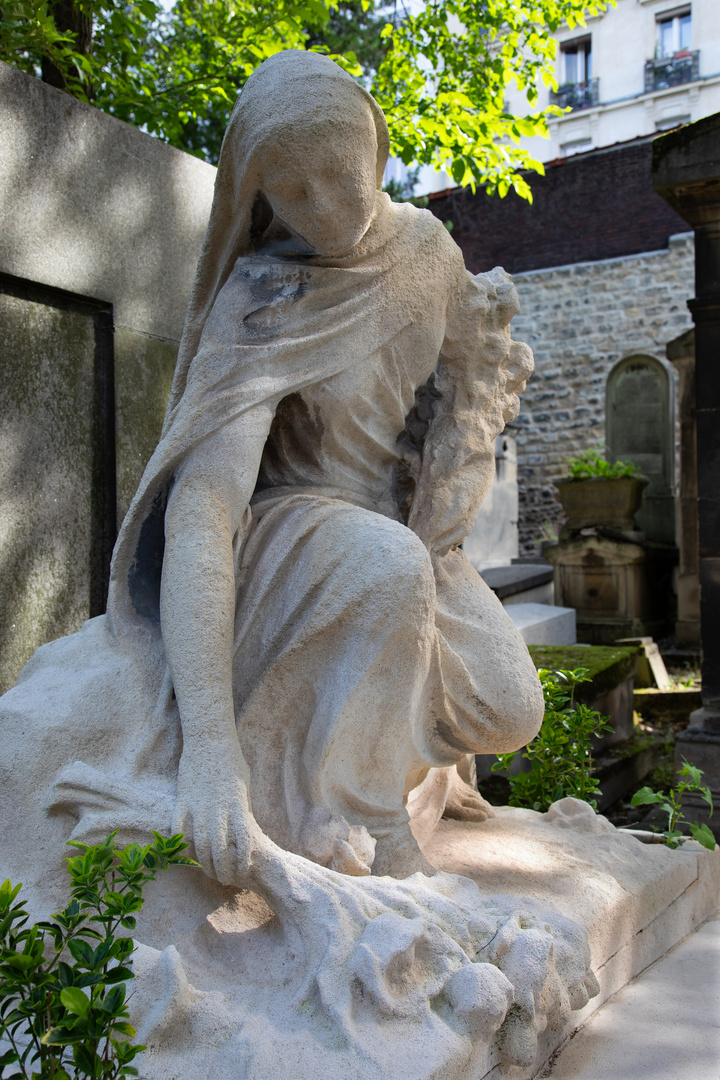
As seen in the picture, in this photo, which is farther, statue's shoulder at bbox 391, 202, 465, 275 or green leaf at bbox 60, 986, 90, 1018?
statue's shoulder at bbox 391, 202, 465, 275

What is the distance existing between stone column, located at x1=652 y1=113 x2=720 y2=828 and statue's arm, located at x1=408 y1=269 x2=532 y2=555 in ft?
9.05

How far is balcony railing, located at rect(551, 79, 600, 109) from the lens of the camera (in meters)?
24.2

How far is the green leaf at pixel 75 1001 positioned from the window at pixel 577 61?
89.5ft

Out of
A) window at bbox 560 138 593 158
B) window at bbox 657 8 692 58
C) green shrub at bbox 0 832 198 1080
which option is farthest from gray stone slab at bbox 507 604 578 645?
window at bbox 657 8 692 58

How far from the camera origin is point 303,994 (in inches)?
61.1

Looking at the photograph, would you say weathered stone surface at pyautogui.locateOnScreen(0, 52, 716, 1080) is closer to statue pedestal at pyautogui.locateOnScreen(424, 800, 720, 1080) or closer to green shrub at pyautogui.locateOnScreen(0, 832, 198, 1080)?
statue pedestal at pyautogui.locateOnScreen(424, 800, 720, 1080)

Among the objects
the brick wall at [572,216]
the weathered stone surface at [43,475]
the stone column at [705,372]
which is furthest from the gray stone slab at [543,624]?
the brick wall at [572,216]

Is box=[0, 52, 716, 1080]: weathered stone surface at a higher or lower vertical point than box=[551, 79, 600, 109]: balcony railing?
lower

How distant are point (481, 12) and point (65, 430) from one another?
16.3ft

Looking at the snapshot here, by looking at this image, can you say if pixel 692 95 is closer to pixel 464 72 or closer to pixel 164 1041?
pixel 464 72

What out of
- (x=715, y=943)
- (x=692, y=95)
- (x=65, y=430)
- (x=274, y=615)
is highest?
(x=692, y=95)

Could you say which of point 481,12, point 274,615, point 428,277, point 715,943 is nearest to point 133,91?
point 481,12

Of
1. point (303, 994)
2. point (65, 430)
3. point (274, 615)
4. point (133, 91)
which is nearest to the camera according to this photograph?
point (303, 994)

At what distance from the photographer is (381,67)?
6.57 metres
